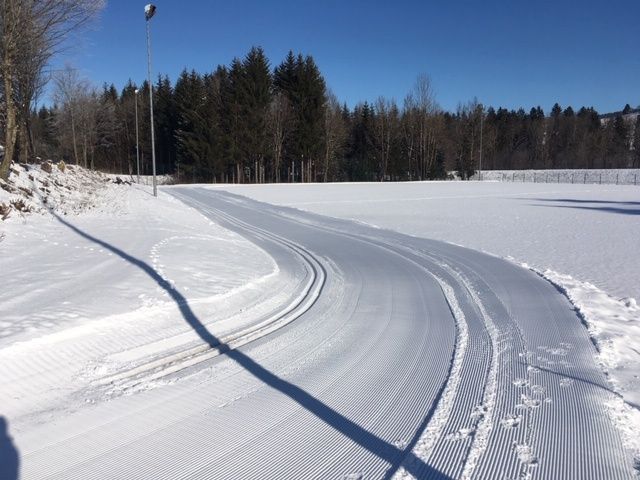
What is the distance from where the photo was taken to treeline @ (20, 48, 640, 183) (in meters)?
61.5

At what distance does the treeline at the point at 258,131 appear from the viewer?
202 ft

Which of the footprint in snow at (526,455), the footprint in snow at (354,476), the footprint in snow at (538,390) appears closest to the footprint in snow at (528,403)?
the footprint in snow at (538,390)

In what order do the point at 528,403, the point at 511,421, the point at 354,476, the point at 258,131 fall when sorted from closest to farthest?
the point at 354,476 < the point at 511,421 < the point at 528,403 < the point at 258,131

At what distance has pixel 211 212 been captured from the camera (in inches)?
917

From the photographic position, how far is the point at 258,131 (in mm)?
61031

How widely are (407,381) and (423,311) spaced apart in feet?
8.23

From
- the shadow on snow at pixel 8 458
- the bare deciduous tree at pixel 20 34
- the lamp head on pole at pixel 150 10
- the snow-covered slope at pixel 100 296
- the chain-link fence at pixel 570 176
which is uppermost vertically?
the lamp head on pole at pixel 150 10

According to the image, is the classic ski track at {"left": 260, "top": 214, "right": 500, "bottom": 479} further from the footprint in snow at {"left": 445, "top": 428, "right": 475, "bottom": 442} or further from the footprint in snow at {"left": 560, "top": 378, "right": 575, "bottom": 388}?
the footprint in snow at {"left": 560, "top": 378, "right": 575, "bottom": 388}

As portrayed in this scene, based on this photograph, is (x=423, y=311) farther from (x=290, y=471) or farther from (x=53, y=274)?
(x=53, y=274)

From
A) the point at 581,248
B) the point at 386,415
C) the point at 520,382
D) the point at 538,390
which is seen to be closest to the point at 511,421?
the point at 538,390

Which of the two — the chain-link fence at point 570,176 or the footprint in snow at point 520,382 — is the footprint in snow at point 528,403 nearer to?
the footprint in snow at point 520,382

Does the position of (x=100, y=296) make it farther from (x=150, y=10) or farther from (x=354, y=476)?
(x=150, y=10)

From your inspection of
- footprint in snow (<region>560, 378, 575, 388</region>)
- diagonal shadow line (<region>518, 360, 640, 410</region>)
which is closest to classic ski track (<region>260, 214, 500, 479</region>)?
diagonal shadow line (<region>518, 360, 640, 410</region>)

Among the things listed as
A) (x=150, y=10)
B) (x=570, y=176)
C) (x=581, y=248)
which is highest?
(x=150, y=10)
